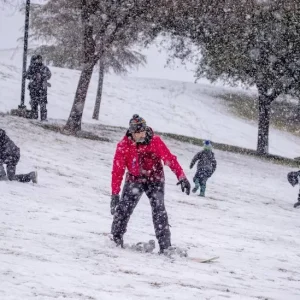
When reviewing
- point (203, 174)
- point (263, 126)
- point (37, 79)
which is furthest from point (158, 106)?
point (203, 174)

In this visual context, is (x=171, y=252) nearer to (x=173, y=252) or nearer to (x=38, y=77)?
(x=173, y=252)

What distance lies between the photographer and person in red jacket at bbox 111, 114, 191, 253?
7.55m

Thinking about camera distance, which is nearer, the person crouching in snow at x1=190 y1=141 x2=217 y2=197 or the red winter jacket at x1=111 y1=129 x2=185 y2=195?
A: the red winter jacket at x1=111 y1=129 x2=185 y2=195

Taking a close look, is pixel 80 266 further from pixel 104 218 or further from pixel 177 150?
pixel 177 150

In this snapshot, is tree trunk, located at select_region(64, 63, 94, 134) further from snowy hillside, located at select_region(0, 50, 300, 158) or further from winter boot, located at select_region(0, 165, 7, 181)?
winter boot, located at select_region(0, 165, 7, 181)

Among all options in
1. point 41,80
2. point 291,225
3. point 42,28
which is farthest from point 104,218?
point 42,28

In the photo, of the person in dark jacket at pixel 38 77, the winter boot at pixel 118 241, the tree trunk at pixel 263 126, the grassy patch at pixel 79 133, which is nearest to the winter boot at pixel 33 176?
the winter boot at pixel 118 241

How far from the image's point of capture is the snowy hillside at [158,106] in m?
32.6

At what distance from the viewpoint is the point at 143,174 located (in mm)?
7672

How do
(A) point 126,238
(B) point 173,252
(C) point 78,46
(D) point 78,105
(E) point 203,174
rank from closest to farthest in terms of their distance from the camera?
(B) point 173,252
(A) point 126,238
(E) point 203,174
(D) point 78,105
(C) point 78,46

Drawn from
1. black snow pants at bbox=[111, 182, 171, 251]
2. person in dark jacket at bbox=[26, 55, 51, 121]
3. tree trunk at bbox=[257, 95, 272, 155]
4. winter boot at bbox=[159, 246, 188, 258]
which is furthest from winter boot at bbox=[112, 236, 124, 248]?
tree trunk at bbox=[257, 95, 272, 155]

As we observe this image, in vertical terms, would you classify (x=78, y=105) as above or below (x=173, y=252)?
→ above

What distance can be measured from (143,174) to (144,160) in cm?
18

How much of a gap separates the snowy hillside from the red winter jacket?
67.2ft
